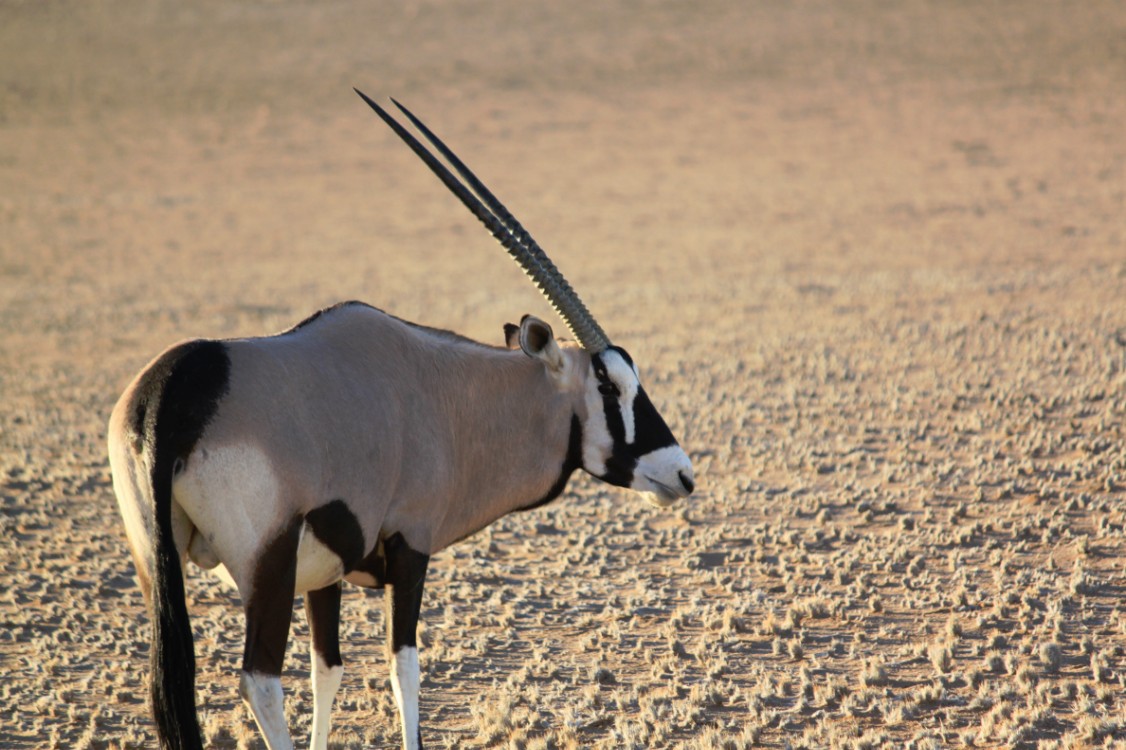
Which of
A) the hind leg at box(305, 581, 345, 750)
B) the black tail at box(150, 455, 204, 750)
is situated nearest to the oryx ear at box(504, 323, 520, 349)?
the hind leg at box(305, 581, 345, 750)

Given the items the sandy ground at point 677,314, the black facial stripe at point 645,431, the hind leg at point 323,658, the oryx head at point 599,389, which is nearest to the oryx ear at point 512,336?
the oryx head at point 599,389

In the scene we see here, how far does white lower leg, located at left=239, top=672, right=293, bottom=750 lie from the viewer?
4.78 metres

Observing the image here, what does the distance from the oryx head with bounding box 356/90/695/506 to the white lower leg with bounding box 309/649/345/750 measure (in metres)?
1.40

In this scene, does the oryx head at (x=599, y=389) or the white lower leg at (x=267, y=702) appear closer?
the white lower leg at (x=267, y=702)

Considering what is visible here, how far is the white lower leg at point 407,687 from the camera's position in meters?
5.37

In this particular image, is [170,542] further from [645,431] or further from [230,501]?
[645,431]

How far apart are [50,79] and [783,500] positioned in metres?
42.9

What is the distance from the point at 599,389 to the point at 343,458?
1.28 meters

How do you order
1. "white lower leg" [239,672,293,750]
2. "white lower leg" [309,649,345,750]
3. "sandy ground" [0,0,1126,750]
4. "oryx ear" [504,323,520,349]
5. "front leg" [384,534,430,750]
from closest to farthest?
"white lower leg" [239,672,293,750] < "front leg" [384,534,430,750] < "white lower leg" [309,649,345,750] < "oryx ear" [504,323,520,349] < "sandy ground" [0,0,1126,750]

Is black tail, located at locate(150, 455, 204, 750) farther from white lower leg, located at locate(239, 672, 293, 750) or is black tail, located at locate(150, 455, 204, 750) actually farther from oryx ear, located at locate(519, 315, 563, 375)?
oryx ear, located at locate(519, 315, 563, 375)

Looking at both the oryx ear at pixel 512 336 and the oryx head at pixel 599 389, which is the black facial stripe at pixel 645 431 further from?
the oryx ear at pixel 512 336

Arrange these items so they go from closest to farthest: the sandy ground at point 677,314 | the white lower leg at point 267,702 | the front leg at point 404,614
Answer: the white lower leg at point 267,702
the front leg at point 404,614
the sandy ground at point 677,314

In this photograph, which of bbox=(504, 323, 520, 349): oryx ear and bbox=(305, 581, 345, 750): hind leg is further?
bbox=(504, 323, 520, 349): oryx ear

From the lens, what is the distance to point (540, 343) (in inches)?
230
